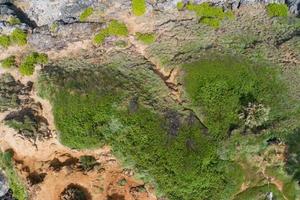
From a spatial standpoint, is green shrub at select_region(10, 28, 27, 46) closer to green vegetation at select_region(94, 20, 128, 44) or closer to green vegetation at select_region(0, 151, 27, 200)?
green vegetation at select_region(94, 20, 128, 44)

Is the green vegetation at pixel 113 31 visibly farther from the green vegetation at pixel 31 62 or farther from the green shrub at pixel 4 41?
the green shrub at pixel 4 41

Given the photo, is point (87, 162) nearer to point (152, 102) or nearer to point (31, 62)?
point (152, 102)

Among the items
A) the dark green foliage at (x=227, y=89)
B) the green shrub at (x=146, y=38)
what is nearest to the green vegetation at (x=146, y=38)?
the green shrub at (x=146, y=38)

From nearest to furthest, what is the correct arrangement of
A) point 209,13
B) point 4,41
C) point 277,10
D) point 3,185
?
point 3,185 < point 4,41 < point 209,13 < point 277,10

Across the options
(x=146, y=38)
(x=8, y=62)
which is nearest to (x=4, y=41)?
(x=8, y=62)

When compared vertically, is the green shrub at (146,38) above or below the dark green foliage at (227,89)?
above
